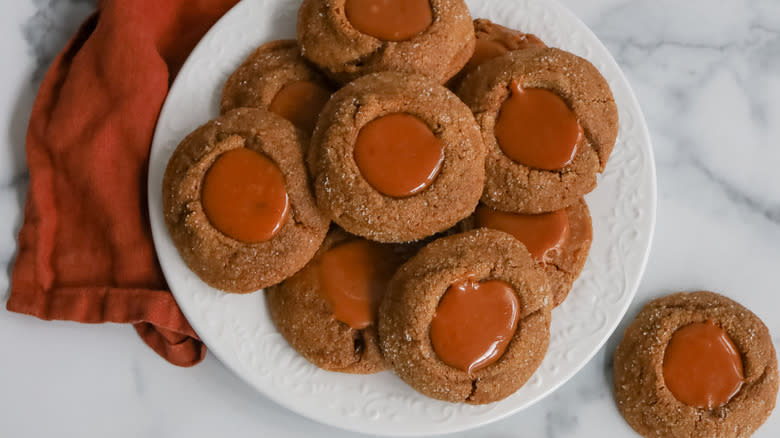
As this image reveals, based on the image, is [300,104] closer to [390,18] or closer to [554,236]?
[390,18]

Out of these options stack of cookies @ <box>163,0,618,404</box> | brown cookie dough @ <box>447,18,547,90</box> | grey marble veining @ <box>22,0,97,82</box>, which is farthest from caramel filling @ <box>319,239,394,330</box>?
grey marble veining @ <box>22,0,97,82</box>

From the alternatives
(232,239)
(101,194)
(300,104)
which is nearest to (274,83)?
(300,104)

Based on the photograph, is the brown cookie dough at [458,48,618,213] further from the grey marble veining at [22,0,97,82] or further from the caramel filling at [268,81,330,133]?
the grey marble veining at [22,0,97,82]

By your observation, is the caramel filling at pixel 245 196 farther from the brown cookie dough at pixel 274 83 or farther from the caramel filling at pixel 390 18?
the caramel filling at pixel 390 18

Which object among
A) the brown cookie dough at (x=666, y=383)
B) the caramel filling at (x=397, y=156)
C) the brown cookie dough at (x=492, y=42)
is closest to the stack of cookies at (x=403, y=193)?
the caramel filling at (x=397, y=156)

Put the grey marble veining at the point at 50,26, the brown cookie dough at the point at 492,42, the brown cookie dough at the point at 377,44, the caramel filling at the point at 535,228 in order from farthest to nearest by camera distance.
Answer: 1. the grey marble veining at the point at 50,26
2. the brown cookie dough at the point at 492,42
3. the caramel filling at the point at 535,228
4. the brown cookie dough at the point at 377,44

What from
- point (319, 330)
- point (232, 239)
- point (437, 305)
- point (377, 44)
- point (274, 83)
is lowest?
point (319, 330)
